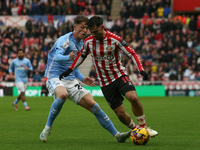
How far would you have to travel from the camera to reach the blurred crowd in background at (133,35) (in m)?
23.1

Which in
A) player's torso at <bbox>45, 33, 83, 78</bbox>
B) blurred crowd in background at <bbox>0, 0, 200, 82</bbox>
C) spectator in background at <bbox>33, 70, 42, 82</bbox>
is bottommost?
spectator in background at <bbox>33, 70, 42, 82</bbox>

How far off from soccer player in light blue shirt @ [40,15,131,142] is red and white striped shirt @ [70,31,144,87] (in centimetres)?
35

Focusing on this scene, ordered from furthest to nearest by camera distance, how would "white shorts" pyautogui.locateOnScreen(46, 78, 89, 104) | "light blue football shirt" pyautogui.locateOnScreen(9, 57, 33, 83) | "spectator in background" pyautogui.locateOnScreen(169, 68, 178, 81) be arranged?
1. "spectator in background" pyautogui.locateOnScreen(169, 68, 178, 81)
2. "light blue football shirt" pyautogui.locateOnScreen(9, 57, 33, 83)
3. "white shorts" pyautogui.locateOnScreen(46, 78, 89, 104)

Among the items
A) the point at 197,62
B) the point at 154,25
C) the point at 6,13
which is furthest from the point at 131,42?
the point at 6,13

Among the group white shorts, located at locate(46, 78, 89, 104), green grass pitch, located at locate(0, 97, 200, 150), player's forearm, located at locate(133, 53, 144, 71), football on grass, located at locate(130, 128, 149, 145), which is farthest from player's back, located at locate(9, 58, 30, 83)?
football on grass, located at locate(130, 128, 149, 145)

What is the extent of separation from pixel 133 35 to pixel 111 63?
60.2 ft

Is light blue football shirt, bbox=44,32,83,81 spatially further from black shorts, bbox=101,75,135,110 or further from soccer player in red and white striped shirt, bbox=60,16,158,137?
black shorts, bbox=101,75,135,110

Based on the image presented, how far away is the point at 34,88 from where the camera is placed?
2302 centimetres

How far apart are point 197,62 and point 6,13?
14291 millimetres

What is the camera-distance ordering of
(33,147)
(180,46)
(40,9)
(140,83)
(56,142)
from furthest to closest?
(40,9) < (180,46) < (140,83) < (56,142) < (33,147)

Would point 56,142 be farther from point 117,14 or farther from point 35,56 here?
point 117,14

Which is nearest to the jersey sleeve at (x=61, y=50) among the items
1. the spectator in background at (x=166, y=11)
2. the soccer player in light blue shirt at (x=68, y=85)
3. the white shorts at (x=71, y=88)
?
the soccer player in light blue shirt at (x=68, y=85)

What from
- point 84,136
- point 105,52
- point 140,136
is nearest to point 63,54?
point 105,52

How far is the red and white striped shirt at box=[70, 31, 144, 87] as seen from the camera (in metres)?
6.48
